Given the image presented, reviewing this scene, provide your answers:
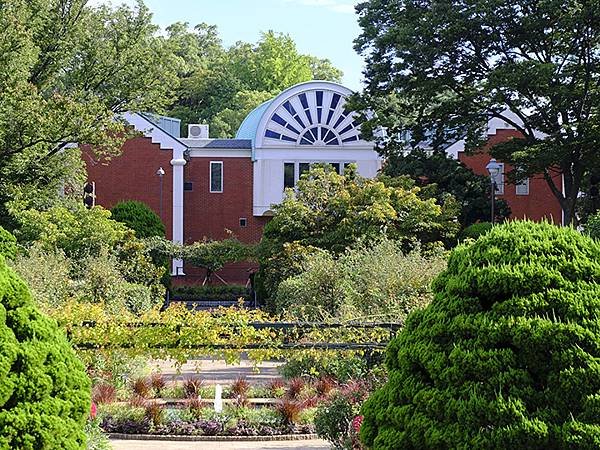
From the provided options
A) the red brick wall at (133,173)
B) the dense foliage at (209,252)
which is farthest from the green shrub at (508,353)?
the red brick wall at (133,173)

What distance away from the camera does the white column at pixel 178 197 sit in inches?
1683

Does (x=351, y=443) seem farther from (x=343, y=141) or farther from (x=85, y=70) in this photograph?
(x=343, y=141)

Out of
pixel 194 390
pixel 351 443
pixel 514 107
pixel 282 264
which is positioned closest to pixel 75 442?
pixel 351 443

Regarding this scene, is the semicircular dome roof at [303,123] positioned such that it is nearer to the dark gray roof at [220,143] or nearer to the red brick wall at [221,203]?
the dark gray roof at [220,143]

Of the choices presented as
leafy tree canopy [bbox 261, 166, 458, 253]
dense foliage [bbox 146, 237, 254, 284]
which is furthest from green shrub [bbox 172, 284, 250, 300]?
leafy tree canopy [bbox 261, 166, 458, 253]

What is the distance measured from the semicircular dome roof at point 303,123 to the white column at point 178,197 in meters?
3.52

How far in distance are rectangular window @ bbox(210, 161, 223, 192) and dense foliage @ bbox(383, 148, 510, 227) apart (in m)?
12.3

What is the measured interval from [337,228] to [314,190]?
213 centimetres

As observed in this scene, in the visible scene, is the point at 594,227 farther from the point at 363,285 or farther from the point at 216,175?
the point at 216,175

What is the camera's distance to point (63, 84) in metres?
34.3

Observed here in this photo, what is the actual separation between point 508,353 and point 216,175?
39600 mm

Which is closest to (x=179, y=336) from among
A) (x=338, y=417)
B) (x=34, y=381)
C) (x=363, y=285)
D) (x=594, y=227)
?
(x=338, y=417)

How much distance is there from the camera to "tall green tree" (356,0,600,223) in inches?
1204

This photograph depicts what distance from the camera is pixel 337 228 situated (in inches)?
1052
